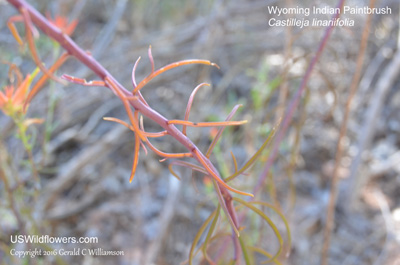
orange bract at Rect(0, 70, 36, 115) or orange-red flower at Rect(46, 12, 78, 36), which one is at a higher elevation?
orange-red flower at Rect(46, 12, 78, 36)

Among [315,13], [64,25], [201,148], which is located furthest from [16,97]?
[315,13]

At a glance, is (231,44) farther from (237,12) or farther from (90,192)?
(90,192)

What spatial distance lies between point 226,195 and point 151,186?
120 centimetres

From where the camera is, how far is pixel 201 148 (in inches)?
58.8

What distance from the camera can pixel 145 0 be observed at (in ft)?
6.92

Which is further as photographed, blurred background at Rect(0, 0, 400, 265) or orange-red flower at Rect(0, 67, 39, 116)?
blurred background at Rect(0, 0, 400, 265)

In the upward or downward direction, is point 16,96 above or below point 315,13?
below

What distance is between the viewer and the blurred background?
3.79ft

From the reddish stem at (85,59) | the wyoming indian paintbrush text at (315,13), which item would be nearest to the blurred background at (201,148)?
the wyoming indian paintbrush text at (315,13)

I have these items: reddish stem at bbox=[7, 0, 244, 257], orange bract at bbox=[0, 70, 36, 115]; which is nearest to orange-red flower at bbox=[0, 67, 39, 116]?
orange bract at bbox=[0, 70, 36, 115]

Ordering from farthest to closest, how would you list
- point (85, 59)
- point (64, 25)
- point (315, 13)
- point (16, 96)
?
point (315, 13), point (64, 25), point (16, 96), point (85, 59)

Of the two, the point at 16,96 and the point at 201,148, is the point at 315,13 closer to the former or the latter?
the point at 201,148

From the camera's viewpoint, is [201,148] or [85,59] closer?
[85,59]

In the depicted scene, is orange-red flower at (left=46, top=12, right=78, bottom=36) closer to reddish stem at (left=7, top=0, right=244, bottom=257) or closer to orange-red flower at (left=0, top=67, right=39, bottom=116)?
orange-red flower at (left=0, top=67, right=39, bottom=116)
